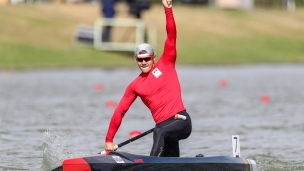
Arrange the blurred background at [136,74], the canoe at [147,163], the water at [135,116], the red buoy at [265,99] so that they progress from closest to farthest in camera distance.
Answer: the canoe at [147,163] < the water at [135,116] < the blurred background at [136,74] < the red buoy at [265,99]

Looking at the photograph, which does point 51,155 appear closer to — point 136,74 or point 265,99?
point 265,99

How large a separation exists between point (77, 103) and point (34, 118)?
4.49 metres

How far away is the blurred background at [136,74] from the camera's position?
19.0 meters

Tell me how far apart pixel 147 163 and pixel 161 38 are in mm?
45111

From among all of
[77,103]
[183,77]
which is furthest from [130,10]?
[77,103]

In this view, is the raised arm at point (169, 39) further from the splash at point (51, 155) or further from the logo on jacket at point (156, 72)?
the splash at point (51, 155)

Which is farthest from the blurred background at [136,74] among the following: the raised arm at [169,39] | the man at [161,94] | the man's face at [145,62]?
the raised arm at [169,39]

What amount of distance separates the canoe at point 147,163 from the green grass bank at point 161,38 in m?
32.2

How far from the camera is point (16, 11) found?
189 ft

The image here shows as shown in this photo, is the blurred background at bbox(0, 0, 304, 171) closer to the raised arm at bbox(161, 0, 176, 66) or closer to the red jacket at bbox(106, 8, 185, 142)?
the red jacket at bbox(106, 8, 185, 142)

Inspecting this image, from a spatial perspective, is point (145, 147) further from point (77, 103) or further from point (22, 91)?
point (22, 91)

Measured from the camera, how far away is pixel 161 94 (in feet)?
44.2

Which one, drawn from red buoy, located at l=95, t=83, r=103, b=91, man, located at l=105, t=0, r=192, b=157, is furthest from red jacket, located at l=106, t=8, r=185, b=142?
red buoy, located at l=95, t=83, r=103, b=91

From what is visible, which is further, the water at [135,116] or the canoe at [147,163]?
the water at [135,116]
